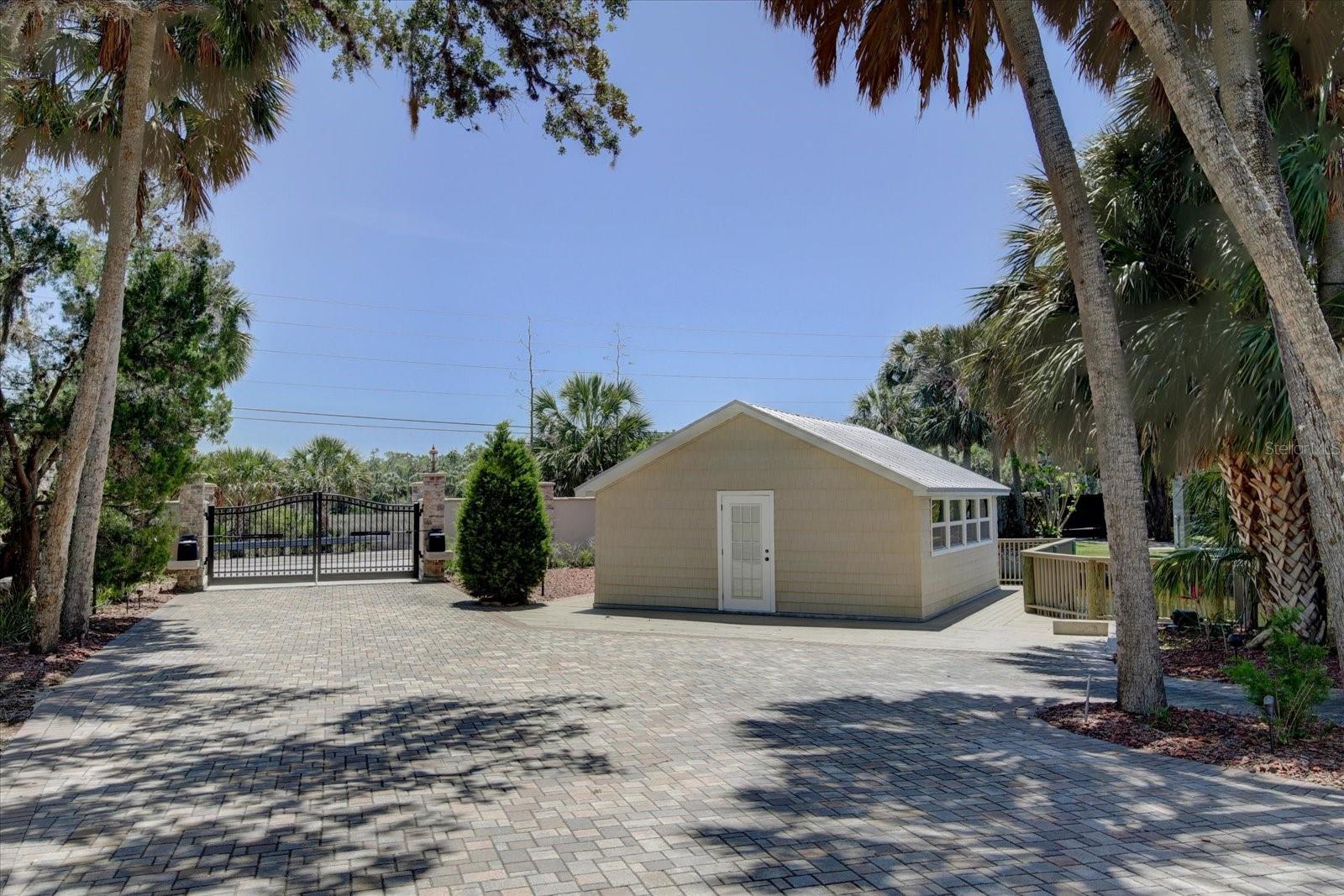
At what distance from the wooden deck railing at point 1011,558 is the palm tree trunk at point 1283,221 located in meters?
14.3

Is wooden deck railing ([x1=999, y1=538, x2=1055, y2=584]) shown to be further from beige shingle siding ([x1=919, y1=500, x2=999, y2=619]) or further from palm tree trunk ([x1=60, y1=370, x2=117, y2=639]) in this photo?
palm tree trunk ([x1=60, y1=370, x2=117, y2=639])

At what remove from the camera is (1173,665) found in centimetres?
1012

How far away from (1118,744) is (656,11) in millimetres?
9940

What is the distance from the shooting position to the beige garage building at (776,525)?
1410cm

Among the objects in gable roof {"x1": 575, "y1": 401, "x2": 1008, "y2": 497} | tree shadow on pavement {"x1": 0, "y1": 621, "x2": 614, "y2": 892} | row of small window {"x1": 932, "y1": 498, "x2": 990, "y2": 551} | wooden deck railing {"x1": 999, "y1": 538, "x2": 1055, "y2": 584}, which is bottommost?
tree shadow on pavement {"x1": 0, "y1": 621, "x2": 614, "y2": 892}

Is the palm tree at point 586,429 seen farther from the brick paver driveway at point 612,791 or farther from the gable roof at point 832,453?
the brick paver driveway at point 612,791

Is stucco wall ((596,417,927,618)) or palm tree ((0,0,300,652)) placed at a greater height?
palm tree ((0,0,300,652))

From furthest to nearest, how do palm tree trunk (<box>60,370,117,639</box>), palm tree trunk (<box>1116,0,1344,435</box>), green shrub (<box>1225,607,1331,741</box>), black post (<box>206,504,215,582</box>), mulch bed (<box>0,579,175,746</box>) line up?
black post (<box>206,504,215,582</box>) < palm tree trunk (<box>60,370,117,639</box>) < mulch bed (<box>0,579,175,746</box>) < green shrub (<box>1225,607,1331,741</box>) < palm tree trunk (<box>1116,0,1344,435</box>)

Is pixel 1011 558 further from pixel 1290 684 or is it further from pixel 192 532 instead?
pixel 192 532

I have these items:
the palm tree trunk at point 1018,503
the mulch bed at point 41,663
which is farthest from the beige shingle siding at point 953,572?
the palm tree trunk at point 1018,503

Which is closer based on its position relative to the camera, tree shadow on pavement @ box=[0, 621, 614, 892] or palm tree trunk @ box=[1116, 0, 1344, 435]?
tree shadow on pavement @ box=[0, 621, 614, 892]

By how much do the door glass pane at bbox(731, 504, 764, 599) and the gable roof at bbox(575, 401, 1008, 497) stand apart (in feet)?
4.96

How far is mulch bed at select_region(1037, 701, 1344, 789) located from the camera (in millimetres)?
5945

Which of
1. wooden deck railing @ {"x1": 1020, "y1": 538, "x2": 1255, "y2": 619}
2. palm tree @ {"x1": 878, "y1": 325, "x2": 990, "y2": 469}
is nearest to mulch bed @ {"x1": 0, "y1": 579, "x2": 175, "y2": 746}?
wooden deck railing @ {"x1": 1020, "y1": 538, "x2": 1255, "y2": 619}
